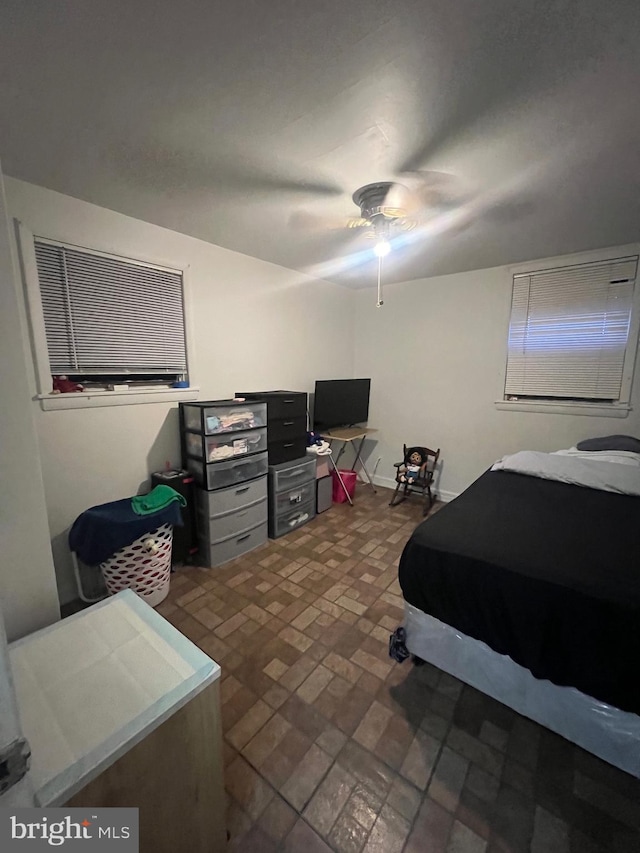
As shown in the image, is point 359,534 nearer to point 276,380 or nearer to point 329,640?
point 329,640

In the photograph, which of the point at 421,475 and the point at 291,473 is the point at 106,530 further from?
the point at 421,475

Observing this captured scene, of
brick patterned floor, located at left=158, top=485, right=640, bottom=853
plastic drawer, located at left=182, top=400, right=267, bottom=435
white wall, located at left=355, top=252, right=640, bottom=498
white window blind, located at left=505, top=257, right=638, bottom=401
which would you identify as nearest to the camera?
brick patterned floor, located at left=158, top=485, right=640, bottom=853

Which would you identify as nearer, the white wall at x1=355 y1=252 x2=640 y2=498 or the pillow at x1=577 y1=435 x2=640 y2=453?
the pillow at x1=577 y1=435 x2=640 y2=453

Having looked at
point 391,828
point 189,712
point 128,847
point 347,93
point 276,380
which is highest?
point 347,93

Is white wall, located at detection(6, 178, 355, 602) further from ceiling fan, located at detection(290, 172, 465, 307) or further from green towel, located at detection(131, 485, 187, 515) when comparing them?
ceiling fan, located at detection(290, 172, 465, 307)

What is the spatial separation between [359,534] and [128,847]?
7.95ft

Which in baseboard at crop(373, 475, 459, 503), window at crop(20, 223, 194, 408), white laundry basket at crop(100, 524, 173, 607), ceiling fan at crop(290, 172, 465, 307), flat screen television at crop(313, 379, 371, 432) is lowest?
baseboard at crop(373, 475, 459, 503)

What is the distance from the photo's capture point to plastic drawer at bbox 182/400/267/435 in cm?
238

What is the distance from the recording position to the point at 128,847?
0.68m

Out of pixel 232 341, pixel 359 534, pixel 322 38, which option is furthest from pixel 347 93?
pixel 359 534

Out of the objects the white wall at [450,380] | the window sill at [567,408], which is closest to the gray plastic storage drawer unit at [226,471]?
the white wall at [450,380]

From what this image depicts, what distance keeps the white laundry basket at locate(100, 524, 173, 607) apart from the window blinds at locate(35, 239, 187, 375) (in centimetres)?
112

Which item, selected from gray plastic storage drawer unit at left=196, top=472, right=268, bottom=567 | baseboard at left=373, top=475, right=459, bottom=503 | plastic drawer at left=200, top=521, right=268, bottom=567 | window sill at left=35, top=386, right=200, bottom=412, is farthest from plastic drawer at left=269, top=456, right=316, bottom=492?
baseboard at left=373, top=475, right=459, bottom=503

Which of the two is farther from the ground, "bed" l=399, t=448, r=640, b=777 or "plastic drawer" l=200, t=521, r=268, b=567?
"bed" l=399, t=448, r=640, b=777
